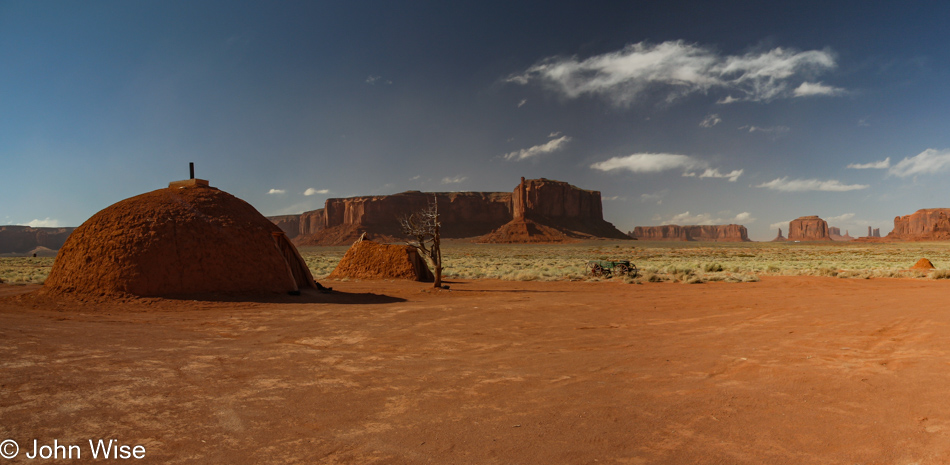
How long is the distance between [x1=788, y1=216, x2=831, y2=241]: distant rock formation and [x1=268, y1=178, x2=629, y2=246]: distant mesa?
382 feet

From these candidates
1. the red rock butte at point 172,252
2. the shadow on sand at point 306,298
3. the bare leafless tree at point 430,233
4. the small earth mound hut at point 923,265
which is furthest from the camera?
the small earth mound hut at point 923,265

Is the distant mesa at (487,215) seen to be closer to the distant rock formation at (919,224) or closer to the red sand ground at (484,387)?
the distant rock formation at (919,224)

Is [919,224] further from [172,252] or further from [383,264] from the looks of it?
[172,252]

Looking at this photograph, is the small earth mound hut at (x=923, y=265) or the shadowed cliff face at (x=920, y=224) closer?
the small earth mound hut at (x=923, y=265)

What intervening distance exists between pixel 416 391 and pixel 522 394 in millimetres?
1168

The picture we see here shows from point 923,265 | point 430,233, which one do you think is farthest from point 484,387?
point 923,265

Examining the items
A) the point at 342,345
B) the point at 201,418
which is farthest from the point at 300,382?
the point at 342,345

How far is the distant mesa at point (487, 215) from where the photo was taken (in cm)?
11712

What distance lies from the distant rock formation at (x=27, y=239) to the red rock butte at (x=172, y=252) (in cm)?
15515

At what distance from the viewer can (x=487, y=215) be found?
461 feet

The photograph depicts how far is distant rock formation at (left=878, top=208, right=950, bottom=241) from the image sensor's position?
128 metres

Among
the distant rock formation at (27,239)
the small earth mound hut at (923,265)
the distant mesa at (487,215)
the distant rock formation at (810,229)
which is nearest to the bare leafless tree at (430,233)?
the small earth mound hut at (923,265)

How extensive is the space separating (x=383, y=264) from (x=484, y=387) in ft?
53.5

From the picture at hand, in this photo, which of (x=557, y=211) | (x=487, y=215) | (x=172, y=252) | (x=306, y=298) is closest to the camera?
(x=172, y=252)
